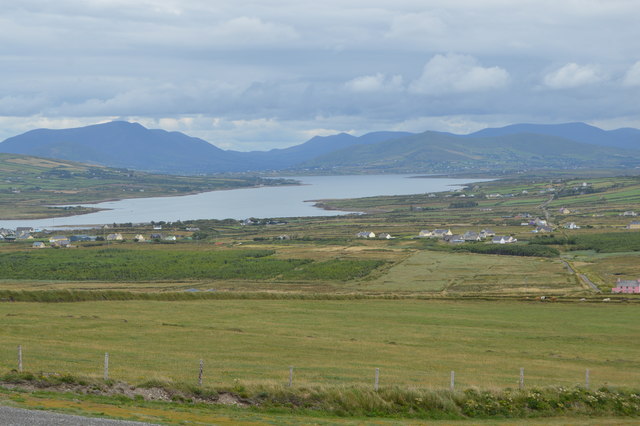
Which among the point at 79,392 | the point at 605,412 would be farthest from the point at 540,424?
the point at 79,392

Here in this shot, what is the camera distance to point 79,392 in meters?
20.5

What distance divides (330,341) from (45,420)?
21064 mm

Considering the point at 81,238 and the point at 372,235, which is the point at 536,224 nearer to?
the point at 372,235

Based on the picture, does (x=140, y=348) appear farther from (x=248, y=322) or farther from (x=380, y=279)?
(x=380, y=279)

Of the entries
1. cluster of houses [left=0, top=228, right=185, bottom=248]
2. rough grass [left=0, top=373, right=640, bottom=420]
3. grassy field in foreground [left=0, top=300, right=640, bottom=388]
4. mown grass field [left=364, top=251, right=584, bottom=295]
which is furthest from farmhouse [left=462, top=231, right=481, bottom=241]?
rough grass [left=0, top=373, right=640, bottom=420]

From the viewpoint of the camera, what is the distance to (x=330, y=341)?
1426 inches

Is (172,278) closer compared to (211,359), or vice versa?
(211,359)

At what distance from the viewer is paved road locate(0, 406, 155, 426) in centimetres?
1616

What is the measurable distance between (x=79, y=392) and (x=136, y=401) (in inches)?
74.4

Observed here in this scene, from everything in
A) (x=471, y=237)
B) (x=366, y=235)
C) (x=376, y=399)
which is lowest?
(x=366, y=235)

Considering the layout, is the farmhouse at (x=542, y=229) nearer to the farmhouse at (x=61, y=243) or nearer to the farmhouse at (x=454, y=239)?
the farmhouse at (x=454, y=239)

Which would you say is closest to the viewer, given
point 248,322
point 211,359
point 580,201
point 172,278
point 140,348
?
point 211,359

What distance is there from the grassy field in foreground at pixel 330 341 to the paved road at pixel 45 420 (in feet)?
16.9

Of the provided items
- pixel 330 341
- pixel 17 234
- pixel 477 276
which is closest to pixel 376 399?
pixel 330 341
